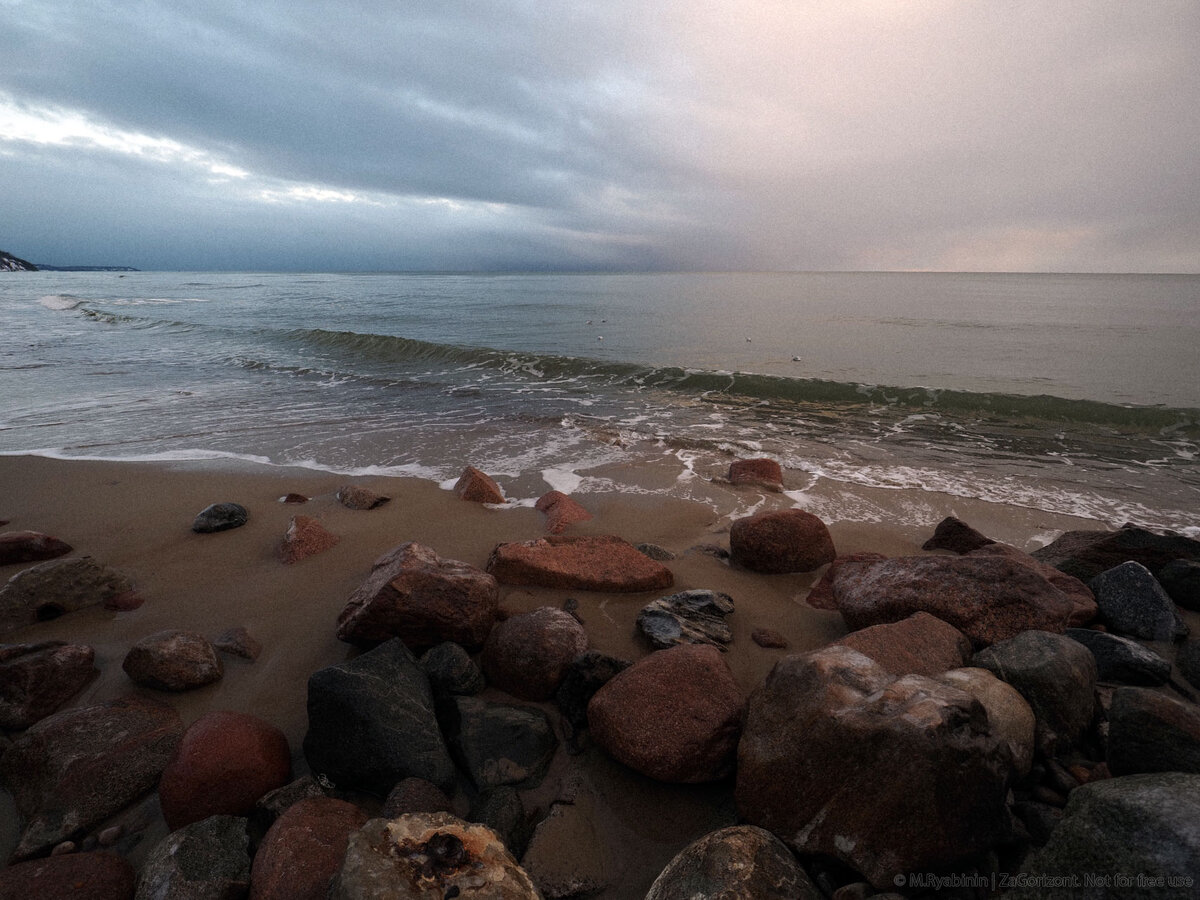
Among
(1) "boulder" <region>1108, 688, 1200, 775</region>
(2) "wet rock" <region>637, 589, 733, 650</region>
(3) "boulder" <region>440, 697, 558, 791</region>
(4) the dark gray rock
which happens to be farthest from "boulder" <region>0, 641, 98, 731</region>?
(4) the dark gray rock

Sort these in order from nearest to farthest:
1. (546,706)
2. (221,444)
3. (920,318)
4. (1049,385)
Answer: (546,706), (221,444), (1049,385), (920,318)

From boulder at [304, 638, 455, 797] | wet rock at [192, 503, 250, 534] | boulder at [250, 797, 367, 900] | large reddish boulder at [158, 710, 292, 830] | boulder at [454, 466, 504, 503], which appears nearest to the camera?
boulder at [250, 797, 367, 900]

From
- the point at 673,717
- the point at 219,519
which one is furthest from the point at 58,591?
the point at 673,717

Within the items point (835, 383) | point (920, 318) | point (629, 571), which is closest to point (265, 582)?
point (629, 571)

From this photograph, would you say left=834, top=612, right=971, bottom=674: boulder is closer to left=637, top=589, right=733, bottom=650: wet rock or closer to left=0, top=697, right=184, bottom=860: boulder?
left=637, top=589, right=733, bottom=650: wet rock

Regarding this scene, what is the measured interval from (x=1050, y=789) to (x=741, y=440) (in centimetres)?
718

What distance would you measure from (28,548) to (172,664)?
9.03ft

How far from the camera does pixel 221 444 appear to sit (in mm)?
8453

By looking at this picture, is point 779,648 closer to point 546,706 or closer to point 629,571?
point 629,571

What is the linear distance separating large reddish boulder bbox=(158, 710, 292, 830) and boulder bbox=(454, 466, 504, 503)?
11.6 ft

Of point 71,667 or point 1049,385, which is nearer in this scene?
point 71,667

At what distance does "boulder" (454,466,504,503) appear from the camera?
6.19 metres

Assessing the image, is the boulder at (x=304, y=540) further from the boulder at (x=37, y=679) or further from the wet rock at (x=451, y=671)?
the wet rock at (x=451, y=671)

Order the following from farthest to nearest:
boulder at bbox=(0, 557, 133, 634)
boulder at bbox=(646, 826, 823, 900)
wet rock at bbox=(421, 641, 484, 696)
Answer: boulder at bbox=(0, 557, 133, 634) → wet rock at bbox=(421, 641, 484, 696) → boulder at bbox=(646, 826, 823, 900)
